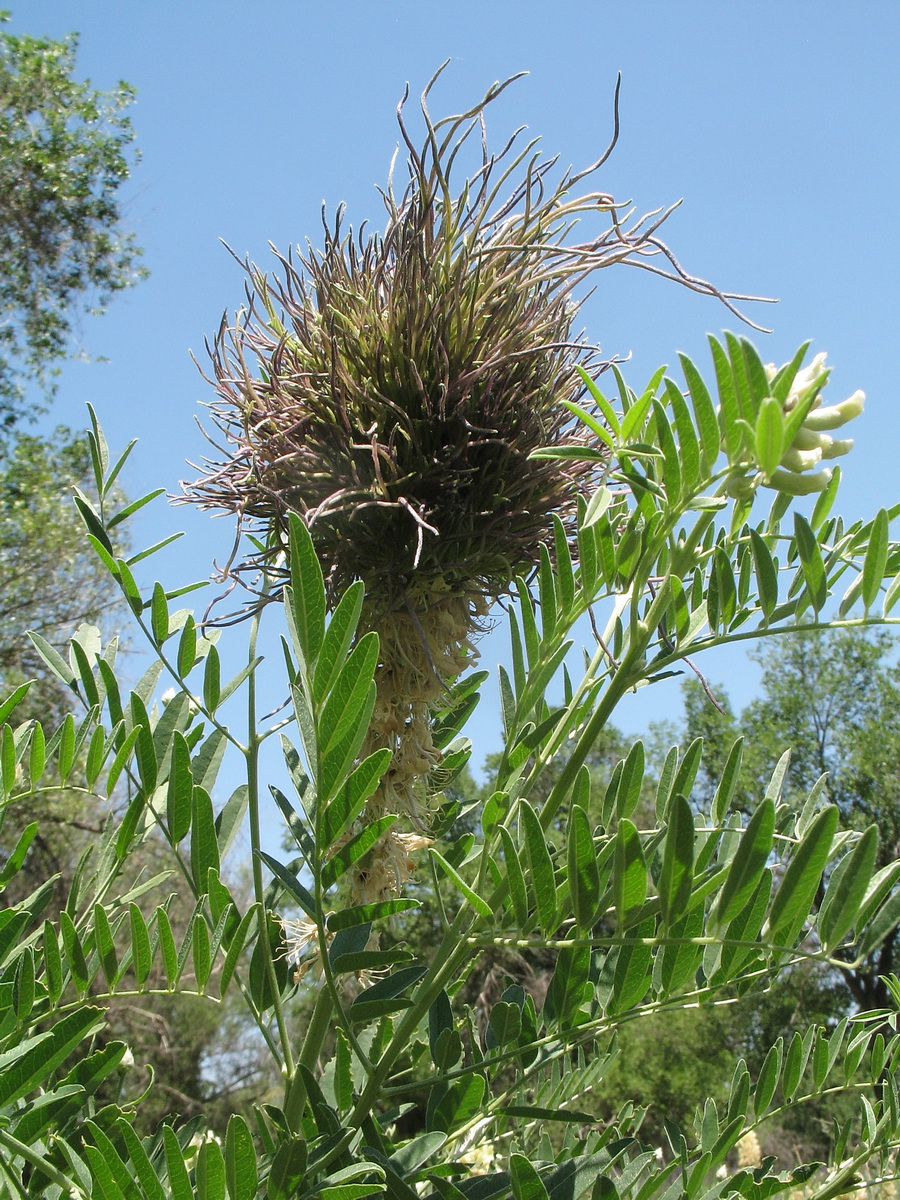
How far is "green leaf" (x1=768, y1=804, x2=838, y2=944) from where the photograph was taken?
634 millimetres

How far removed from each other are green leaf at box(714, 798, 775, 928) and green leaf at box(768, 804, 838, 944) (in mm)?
20

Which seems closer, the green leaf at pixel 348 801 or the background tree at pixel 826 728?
the green leaf at pixel 348 801

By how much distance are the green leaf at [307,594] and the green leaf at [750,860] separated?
0.33 meters

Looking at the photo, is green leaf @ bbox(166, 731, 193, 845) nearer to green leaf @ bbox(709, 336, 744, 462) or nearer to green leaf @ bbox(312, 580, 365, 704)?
green leaf @ bbox(312, 580, 365, 704)

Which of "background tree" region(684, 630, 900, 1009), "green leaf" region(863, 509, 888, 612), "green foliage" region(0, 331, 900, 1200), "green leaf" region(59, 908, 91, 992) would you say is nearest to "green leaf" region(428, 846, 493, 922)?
"green foliage" region(0, 331, 900, 1200)

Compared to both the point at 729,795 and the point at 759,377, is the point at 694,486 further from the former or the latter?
the point at 729,795

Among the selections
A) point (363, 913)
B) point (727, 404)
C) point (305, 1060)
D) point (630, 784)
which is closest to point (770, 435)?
point (727, 404)

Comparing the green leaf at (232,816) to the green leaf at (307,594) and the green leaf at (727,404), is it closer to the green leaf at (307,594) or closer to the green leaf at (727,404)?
the green leaf at (307,594)

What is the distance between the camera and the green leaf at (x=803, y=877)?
0.63 meters

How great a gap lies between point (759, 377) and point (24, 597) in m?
6.81

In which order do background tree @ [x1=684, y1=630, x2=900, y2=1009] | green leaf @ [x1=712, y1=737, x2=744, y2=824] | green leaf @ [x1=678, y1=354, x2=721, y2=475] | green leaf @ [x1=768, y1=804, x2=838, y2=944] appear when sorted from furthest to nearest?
background tree @ [x1=684, y1=630, x2=900, y2=1009], green leaf @ [x1=712, y1=737, x2=744, y2=824], green leaf @ [x1=678, y1=354, x2=721, y2=475], green leaf @ [x1=768, y1=804, x2=838, y2=944]

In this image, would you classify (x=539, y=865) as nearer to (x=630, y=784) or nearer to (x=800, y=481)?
(x=630, y=784)

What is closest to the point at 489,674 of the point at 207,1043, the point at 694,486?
the point at 694,486

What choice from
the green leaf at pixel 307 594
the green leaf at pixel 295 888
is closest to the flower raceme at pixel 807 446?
the green leaf at pixel 307 594
